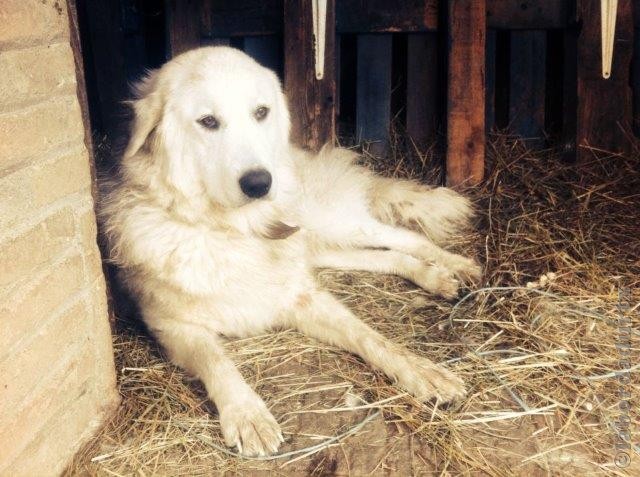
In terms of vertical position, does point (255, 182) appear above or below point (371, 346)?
above

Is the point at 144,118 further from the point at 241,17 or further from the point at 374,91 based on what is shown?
the point at 374,91

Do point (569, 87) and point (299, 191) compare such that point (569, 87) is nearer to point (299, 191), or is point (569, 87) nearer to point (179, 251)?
point (299, 191)

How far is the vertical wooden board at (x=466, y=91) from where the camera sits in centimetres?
405

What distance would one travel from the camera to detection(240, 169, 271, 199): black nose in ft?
8.63

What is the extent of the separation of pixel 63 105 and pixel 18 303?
65 centimetres

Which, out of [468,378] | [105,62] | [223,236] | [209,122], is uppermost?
[105,62]

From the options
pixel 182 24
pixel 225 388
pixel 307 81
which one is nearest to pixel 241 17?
pixel 182 24

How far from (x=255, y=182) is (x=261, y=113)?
1.27ft

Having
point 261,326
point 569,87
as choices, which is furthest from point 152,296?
point 569,87

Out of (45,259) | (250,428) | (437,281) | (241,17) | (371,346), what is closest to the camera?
(45,259)

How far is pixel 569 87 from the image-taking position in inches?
170

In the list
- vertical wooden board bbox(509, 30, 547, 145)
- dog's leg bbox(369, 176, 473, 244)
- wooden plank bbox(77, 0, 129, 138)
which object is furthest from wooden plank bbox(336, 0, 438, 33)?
wooden plank bbox(77, 0, 129, 138)

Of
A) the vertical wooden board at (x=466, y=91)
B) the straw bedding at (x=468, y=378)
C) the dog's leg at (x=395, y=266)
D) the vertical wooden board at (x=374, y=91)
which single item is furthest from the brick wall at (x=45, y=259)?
the vertical wooden board at (x=374, y=91)

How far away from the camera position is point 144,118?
2.88m
